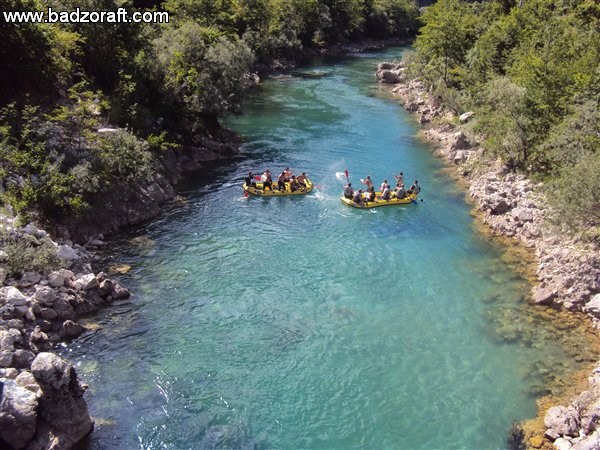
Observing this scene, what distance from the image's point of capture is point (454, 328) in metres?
21.2

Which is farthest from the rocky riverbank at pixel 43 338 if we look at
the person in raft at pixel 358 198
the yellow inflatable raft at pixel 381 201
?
the person in raft at pixel 358 198

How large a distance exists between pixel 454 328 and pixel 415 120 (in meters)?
33.8

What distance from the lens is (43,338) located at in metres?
17.1

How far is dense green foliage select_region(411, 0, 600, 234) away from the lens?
84.1ft

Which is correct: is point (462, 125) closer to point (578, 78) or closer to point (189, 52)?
point (578, 78)

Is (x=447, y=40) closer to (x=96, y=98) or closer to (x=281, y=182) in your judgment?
(x=281, y=182)

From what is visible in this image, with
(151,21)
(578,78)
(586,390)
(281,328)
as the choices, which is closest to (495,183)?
(578,78)

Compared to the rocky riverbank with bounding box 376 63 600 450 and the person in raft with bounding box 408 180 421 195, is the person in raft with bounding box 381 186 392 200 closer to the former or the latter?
the person in raft with bounding box 408 180 421 195

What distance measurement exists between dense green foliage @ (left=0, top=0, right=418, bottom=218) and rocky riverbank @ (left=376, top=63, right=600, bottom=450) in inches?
723

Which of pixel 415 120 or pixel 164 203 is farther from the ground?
pixel 415 120

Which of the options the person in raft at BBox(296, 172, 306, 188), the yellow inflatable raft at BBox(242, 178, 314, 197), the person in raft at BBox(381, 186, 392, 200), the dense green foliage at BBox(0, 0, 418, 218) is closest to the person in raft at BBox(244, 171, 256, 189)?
the yellow inflatable raft at BBox(242, 178, 314, 197)

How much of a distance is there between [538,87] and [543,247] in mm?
12143

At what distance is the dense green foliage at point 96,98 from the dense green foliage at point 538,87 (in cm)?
1958

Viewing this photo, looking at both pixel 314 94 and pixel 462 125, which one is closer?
pixel 462 125
